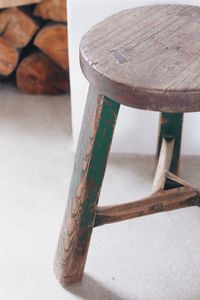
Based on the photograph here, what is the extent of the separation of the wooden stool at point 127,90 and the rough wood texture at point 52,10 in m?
0.52

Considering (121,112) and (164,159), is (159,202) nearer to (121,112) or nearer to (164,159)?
(164,159)

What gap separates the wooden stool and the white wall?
0.55 feet

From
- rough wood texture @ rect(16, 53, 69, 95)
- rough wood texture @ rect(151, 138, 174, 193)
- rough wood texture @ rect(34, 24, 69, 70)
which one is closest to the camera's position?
rough wood texture @ rect(151, 138, 174, 193)

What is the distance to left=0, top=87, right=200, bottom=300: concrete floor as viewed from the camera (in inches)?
42.2

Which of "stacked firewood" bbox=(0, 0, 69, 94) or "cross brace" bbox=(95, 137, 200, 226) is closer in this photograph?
"cross brace" bbox=(95, 137, 200, 226)

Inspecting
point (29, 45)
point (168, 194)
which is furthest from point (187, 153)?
point (29, 45)

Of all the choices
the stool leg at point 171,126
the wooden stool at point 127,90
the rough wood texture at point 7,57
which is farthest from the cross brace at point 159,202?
the rough wood texture at point 7,57

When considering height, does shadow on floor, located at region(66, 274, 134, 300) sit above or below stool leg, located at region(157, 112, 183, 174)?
below

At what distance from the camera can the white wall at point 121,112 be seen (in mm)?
1131

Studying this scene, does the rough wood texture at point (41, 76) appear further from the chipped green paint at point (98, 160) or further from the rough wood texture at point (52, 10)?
the chipped green paint at point (98, 160)

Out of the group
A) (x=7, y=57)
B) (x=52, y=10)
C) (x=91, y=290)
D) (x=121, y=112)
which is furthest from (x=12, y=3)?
(x=91, y=290)

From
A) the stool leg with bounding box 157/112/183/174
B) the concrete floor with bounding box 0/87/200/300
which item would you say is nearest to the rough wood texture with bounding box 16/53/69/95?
the concrete floor with bounding box 0/87/200/300

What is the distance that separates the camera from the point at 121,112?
1324 mm

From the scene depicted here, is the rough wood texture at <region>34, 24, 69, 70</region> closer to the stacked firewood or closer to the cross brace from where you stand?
the stacked firewood
